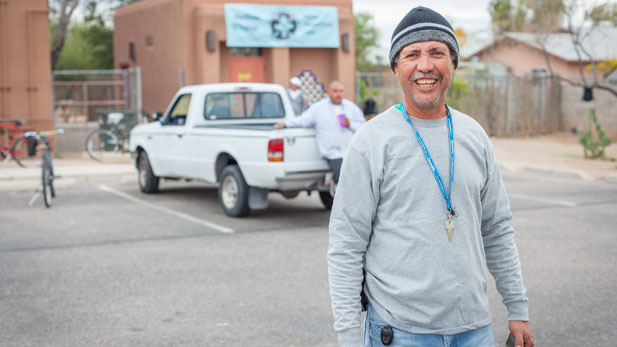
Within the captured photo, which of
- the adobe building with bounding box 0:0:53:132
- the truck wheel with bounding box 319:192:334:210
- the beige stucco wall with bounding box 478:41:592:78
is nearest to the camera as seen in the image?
the truck wheel with bounding box 319:192:334:210

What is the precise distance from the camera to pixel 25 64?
1920 cm

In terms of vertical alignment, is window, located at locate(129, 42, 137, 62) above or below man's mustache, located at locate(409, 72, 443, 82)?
above

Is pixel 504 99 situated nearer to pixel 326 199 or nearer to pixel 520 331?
pixel 326 199

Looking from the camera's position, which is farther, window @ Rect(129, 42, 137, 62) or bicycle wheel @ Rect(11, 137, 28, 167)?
window @ Rect(129, 42, 137, 62)

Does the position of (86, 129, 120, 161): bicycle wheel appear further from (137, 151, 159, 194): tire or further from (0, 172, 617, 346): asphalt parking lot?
(0, 172, 617, 346): asphalt parking lot

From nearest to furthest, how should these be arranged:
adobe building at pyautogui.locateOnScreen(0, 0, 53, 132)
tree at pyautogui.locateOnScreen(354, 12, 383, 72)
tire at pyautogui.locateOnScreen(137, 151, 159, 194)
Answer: tire at pyautogui.locateOnScreen(137, 151, 159, 194)
adobe building at pyautogui.locateOnScreen(0, 0, 53, 132)
tree at pyautogui.locateOnScreen(354, 12, 383, 72)

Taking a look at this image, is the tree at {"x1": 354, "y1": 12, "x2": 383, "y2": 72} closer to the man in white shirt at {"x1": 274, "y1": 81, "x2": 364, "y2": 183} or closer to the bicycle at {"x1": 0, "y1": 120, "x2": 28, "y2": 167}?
the bicycle at {"x1": 0, "y1": 120, "x2": 28, "y2": 167}

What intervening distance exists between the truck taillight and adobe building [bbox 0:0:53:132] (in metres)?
10.8

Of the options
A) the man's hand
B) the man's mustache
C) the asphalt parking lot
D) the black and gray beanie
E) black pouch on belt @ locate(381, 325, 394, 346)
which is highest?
the black and gray beanie

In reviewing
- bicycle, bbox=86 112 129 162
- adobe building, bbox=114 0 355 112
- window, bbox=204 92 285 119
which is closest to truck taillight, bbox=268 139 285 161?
window, bbox=204 92 285 119

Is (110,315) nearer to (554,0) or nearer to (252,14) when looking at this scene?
(252,14)

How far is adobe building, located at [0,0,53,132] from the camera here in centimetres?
1895

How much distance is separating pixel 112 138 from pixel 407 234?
18199 millimetres

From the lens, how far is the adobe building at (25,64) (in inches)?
746
